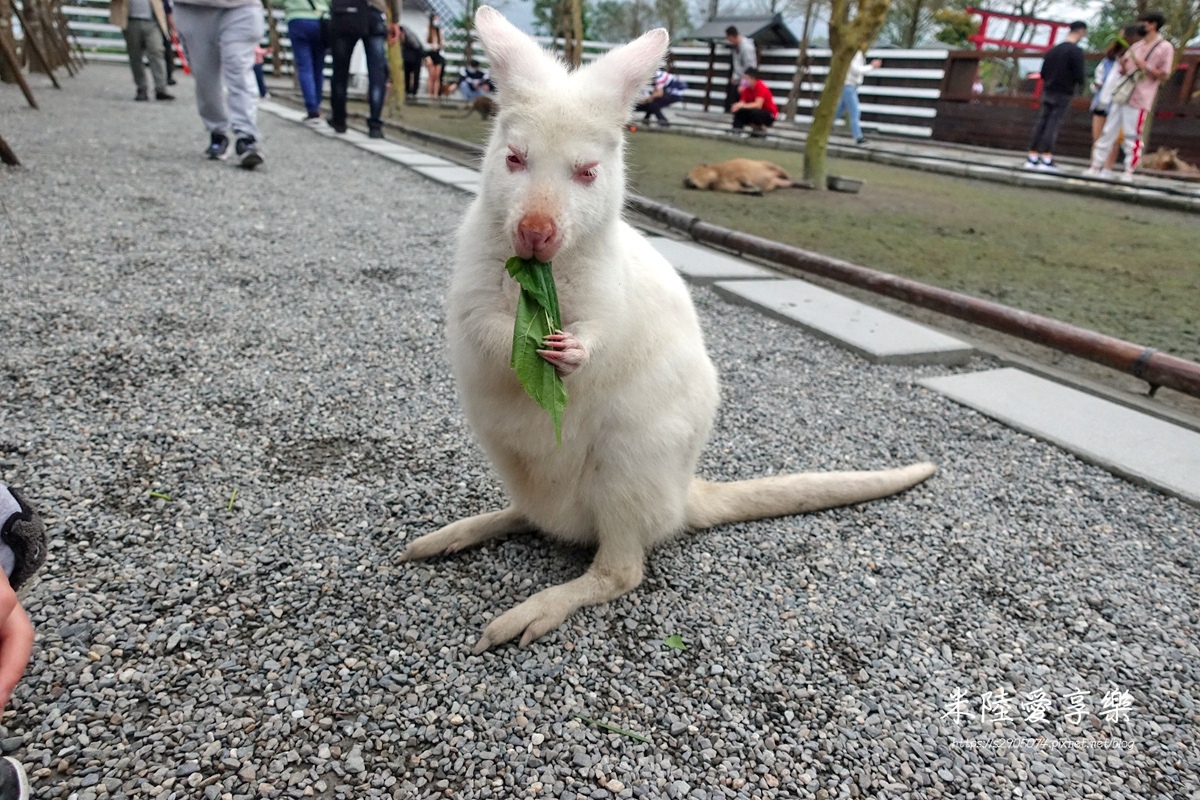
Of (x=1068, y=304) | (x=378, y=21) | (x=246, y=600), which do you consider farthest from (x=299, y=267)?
(x=378, y=21)

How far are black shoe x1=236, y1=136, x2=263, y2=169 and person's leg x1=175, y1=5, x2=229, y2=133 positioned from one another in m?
0.38

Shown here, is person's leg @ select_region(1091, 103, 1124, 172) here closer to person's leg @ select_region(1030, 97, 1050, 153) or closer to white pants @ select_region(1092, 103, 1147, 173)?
white pants @ select_region(1092, 103, 1147, 173)

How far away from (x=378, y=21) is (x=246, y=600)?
27.1 ft

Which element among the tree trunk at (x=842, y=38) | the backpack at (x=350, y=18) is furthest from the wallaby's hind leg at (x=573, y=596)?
the backpack at (x=350, y=18)

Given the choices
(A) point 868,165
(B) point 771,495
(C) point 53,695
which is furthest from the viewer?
(A) point 868,165

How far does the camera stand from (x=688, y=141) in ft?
45.2

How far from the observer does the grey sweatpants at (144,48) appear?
10883 mm

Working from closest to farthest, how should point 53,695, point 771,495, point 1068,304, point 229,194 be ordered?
point 53,695 < point 771,495 < point 1068,304 < point 229,194

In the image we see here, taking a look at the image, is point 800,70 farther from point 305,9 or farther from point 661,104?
point 305,9

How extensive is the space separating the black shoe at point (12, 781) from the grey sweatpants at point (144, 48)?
12.5 m

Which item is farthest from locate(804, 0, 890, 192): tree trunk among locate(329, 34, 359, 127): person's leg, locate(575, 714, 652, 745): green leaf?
locate(575, 714, 652, 745): green leaf

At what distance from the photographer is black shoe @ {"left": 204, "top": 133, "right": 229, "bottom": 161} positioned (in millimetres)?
6898

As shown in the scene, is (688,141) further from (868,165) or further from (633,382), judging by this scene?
(633,382)

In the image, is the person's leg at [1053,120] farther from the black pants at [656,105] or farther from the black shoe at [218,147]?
the black shoe at [218,147]
